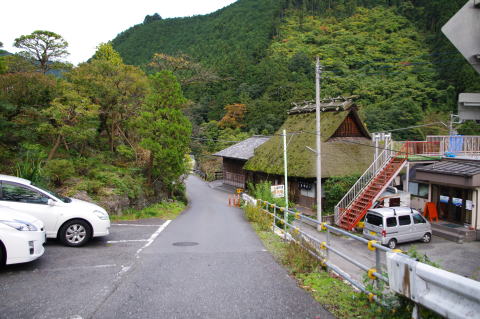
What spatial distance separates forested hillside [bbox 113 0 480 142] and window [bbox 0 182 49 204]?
27342 mm

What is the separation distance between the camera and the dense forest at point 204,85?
15.1 m

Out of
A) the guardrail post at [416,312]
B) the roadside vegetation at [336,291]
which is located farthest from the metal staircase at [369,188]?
the guardrail post at [416,312]

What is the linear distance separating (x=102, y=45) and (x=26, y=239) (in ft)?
67.1

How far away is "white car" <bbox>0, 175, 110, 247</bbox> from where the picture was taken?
7613 mm

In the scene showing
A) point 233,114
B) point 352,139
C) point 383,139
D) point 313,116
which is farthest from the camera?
point 233,114

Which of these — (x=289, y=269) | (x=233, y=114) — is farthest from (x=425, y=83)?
(x=289, y=269)

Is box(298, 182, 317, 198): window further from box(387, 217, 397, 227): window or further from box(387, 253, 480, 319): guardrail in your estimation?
box(387, 253, 480, 319): guardrail

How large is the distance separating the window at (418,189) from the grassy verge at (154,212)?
50.7 feet

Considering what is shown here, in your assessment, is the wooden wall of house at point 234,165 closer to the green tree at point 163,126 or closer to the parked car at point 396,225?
the green tree at point 163,126

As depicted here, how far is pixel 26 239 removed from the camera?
5832mm

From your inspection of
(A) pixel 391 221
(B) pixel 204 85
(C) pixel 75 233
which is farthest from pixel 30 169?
(B) pixel 204 85

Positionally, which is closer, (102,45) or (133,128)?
(133,128)

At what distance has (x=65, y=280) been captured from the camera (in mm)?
5594

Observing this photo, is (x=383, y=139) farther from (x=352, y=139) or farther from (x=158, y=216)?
(x=158, y=216)
